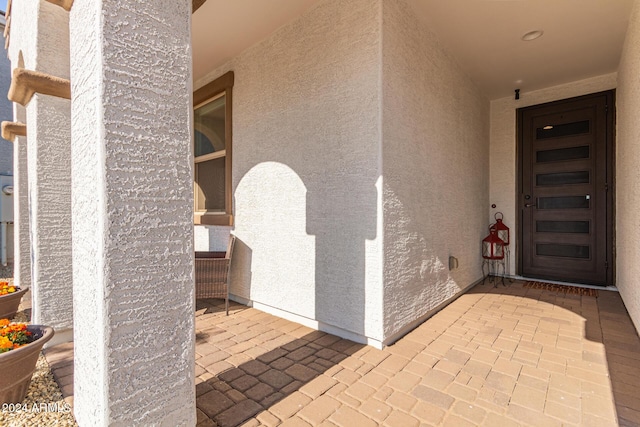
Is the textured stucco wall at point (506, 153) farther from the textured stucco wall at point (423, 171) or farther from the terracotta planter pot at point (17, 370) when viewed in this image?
the terracotta planter pot at point (17, 370)

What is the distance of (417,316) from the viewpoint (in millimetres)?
3039

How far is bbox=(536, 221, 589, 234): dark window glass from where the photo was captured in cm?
461

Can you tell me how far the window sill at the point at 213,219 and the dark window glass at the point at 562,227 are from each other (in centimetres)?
489

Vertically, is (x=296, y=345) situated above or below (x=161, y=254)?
below

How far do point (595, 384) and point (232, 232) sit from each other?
3.67 metres

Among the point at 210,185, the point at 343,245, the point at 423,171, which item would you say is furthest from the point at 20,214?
the point at 423,171

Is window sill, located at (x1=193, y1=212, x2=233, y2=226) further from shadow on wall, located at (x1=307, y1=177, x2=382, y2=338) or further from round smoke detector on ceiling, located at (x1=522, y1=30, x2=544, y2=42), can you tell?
round smoke detector on ceiling, located at (x1=522, y1=30, x2=544, y2=42)

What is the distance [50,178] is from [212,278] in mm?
1726

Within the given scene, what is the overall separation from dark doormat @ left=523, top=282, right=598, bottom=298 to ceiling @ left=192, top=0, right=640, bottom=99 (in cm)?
312

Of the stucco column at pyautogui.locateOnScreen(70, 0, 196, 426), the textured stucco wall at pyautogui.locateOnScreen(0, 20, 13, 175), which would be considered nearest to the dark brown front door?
the stucco column at pyautogui.locateOnScreen(70, 0, 196, 426)

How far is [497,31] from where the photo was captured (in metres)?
3.39

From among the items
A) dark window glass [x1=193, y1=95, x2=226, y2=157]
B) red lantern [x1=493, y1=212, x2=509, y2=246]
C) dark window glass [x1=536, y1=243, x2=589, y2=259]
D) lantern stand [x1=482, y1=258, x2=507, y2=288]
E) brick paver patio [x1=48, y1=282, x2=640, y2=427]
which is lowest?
brick paver patio [x1=48, y1=282, x2=640, y2=427]

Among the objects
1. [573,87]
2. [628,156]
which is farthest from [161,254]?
[573,87]

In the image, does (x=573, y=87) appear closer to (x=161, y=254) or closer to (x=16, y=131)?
(x=161, y=254)
